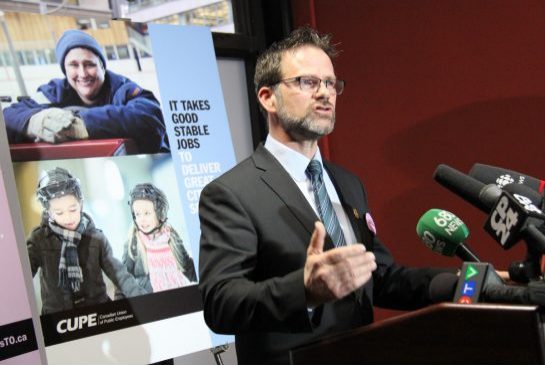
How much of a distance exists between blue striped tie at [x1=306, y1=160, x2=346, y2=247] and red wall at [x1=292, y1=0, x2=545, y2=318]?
166 cm

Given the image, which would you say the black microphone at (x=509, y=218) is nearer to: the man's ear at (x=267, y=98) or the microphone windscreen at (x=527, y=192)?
the microphone windscreen at (x=527, y=192)

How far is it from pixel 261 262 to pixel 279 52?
65cm

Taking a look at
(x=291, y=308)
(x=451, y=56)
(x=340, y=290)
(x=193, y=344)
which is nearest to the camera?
(x=340, y=290)

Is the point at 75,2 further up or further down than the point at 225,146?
further up

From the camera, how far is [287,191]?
167cm

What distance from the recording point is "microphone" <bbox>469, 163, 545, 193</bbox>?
1363 mm

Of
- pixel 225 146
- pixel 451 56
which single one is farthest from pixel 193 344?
pixel 451 56

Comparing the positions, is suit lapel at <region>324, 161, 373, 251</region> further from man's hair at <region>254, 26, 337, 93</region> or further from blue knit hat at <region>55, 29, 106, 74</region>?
blue knit hat at <region>55, 29, 106, 74</region>

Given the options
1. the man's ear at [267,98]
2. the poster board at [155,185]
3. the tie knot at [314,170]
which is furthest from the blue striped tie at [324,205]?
the poster board at [155,185]

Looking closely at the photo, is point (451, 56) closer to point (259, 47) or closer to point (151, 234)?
point (259, 47)

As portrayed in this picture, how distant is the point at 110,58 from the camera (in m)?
2.55

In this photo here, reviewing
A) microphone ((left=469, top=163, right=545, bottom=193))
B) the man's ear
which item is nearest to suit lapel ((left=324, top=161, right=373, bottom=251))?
the man's ear

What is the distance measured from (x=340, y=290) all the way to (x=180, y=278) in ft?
4.94

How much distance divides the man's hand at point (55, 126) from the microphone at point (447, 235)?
4.70 ft
